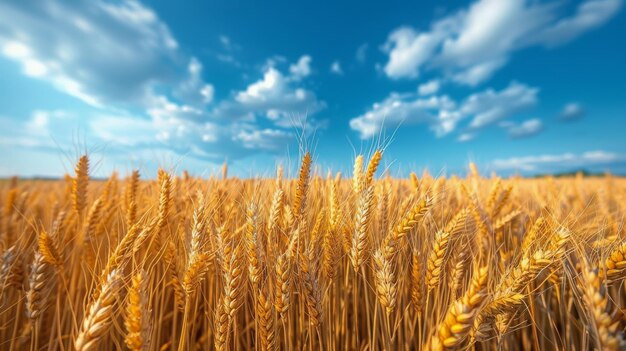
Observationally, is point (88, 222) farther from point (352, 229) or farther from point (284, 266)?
point (352, 229)

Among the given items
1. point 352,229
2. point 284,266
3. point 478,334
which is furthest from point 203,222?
point 478,334

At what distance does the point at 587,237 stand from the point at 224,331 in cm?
230

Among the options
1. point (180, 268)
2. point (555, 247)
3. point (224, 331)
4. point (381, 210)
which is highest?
point (381, 210)

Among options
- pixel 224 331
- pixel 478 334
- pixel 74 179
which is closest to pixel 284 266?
pixel 224 331

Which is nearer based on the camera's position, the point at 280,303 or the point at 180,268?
the point at 280,303

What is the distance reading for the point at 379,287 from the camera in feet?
4.17

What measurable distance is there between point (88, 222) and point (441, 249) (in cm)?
219

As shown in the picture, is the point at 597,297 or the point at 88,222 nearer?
the point at 597,297

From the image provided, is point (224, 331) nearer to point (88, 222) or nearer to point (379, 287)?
point (379, 287)

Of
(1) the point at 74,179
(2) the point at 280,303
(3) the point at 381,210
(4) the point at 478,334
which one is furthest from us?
(1) the point at 74,179

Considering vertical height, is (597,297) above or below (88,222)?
below

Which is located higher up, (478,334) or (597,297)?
(597,297)

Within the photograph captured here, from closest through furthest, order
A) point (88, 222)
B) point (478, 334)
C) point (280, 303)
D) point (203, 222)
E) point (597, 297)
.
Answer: point (597, 297) → point (478, 334) → point (280, 303) → point (203, 222) → point (88, 222)

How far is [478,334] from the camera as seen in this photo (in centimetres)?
111
